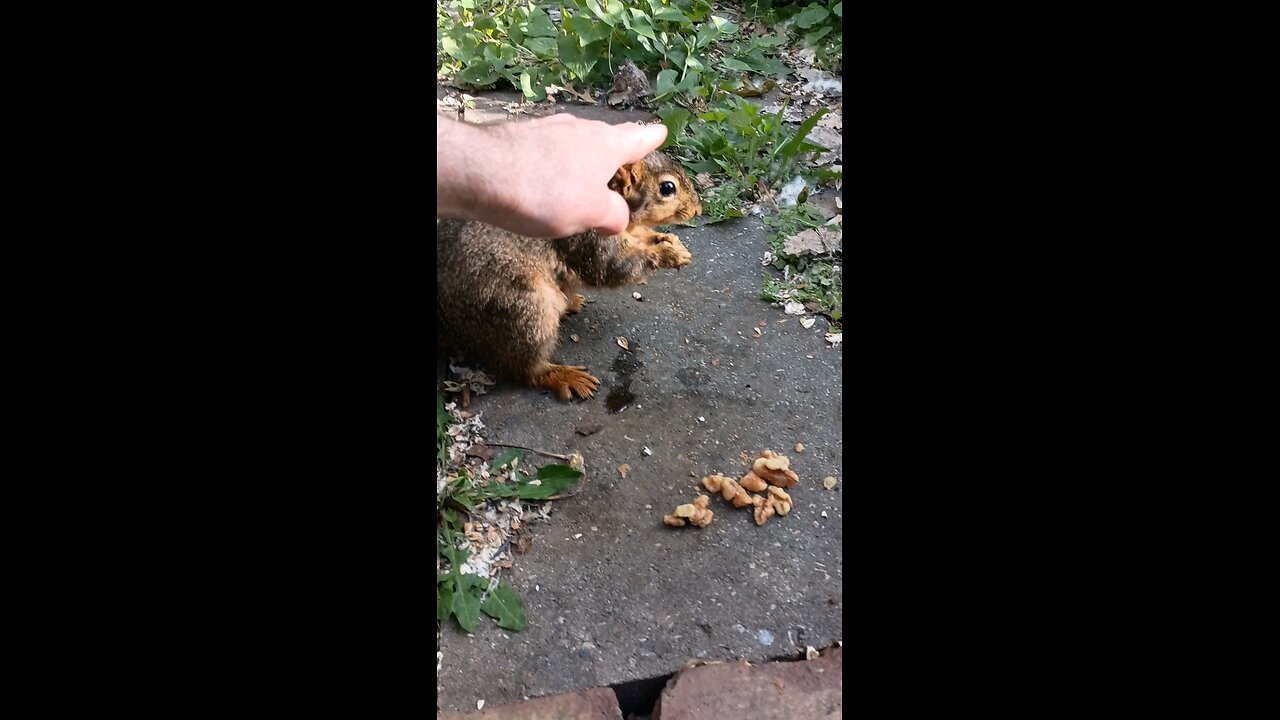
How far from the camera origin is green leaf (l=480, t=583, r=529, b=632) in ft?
8.01

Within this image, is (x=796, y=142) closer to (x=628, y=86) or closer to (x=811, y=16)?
(x=628, y=86)

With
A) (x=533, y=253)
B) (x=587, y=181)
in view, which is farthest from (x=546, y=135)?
(x=533, y=253)

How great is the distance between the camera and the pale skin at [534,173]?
1.94 meters

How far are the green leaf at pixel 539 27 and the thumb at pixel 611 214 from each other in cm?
298

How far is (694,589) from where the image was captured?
8.42 feet

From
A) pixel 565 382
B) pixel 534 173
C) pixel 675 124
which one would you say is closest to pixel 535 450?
pixel 565 382

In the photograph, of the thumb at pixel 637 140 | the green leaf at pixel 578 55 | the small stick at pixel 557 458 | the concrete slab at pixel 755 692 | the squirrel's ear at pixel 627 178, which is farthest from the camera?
the green leaf at pixel 578 55

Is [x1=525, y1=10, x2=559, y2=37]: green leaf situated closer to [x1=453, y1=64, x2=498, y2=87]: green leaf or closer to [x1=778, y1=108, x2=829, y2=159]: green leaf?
[x1=453, y1=64, x2=498, y2=87]: green leaf

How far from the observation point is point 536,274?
3137 millimetres

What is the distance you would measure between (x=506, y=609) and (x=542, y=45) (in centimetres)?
334

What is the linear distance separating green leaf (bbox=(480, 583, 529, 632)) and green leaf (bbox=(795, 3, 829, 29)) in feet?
12.8

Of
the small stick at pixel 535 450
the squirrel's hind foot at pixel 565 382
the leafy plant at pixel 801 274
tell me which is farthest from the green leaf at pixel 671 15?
the small stick at pixel 535 450

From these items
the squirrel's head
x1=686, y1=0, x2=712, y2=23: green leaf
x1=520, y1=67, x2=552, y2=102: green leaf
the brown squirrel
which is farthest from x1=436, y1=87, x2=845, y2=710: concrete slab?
x1=686, y1=0, x2=712, y2=23: green leaf

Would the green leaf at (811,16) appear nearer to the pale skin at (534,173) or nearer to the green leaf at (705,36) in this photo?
the green leaf at (705,36)
